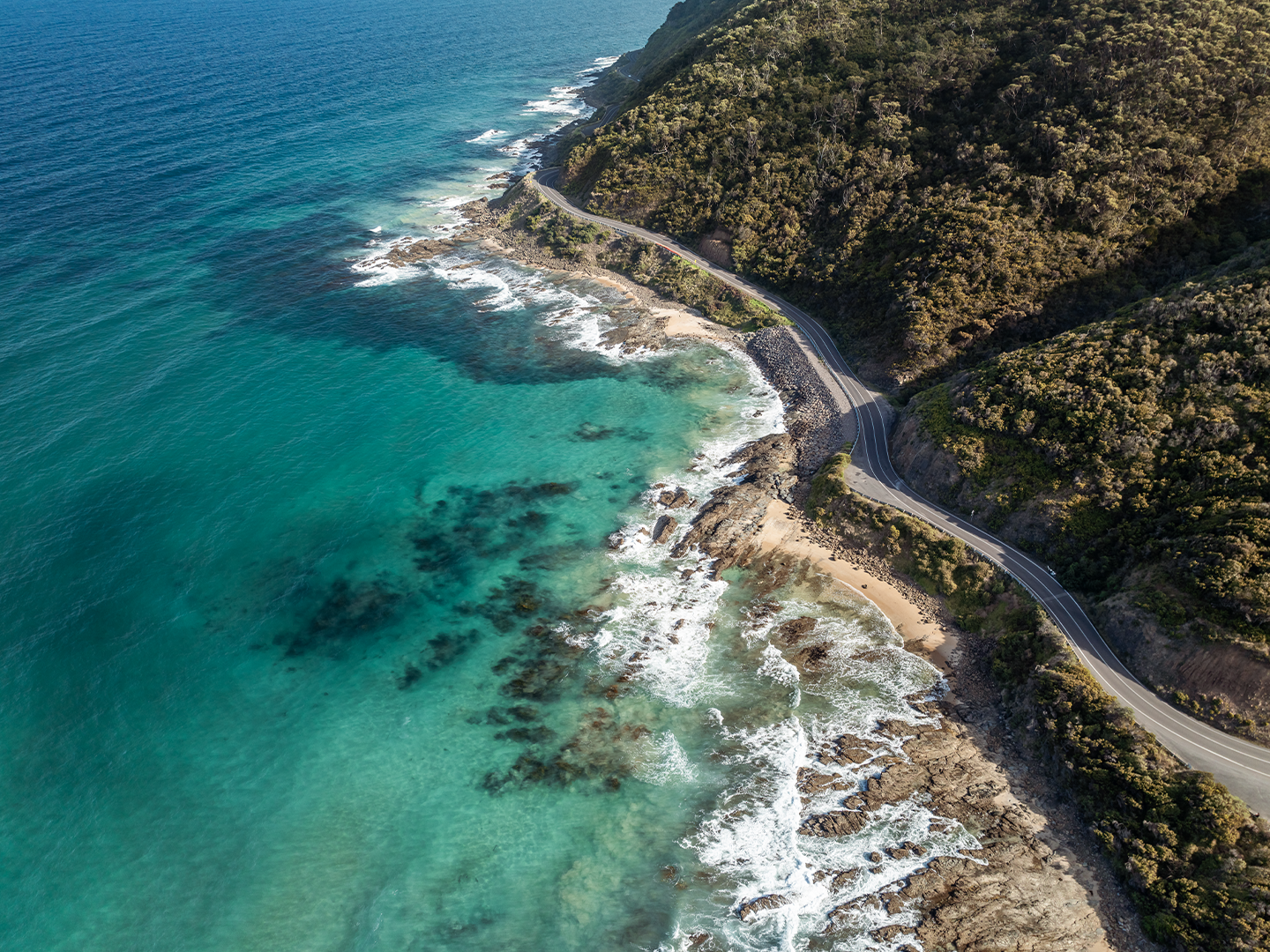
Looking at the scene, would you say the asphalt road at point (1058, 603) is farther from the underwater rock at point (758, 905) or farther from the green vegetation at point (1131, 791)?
the underwater rock at point (758, 905)

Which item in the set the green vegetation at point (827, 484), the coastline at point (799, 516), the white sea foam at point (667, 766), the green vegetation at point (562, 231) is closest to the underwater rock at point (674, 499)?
the coastline at point (799, 516)

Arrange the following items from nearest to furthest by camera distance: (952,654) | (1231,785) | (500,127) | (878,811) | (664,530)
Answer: (1231,785) → (878,811) → (952,654) → (664,530) → (500,127)

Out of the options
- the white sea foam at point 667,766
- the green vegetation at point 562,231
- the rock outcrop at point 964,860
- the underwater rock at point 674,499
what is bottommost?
the white sea foam at point 667,766

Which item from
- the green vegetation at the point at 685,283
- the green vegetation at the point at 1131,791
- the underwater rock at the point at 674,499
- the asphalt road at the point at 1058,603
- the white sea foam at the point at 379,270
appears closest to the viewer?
the green vegetation at the point at 1131,791

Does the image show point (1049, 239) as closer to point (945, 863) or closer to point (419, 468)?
point (945, 863)

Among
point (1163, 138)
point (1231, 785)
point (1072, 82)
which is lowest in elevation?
point (1231, 785)

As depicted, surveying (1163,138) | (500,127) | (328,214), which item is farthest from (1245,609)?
(500,127)

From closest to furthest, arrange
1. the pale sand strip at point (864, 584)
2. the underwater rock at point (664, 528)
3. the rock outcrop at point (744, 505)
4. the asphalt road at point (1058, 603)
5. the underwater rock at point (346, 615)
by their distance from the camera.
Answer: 1. the asphalt road at point (1058, 603)
2. the pale sand strip at point (864, 584)
3. the underwater rock at point (346, 615)
4. the rock outcrop at point (744, 505)
5. the underwater rock at point (664, 528)

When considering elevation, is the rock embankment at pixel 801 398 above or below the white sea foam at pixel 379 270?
below
